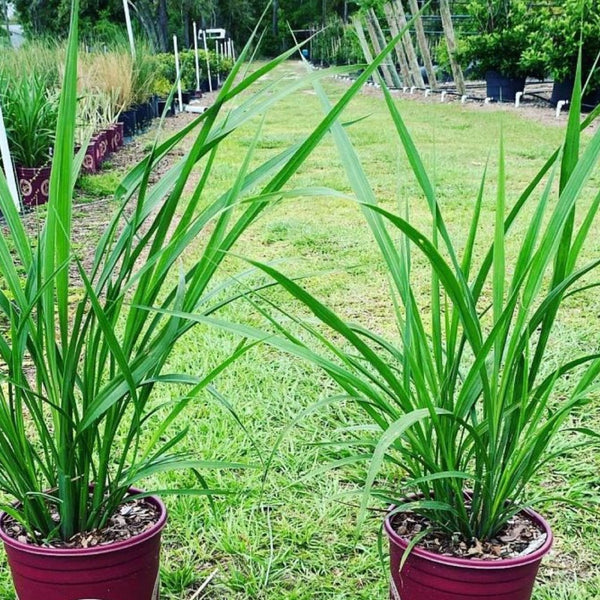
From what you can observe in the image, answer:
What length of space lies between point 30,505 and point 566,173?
0.77m

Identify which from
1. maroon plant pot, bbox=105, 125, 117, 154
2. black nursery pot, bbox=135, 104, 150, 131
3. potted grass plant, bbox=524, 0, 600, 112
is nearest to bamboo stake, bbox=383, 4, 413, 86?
potted grass plant, bbox=524, 0, 600, 112

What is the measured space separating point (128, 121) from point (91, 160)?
242cm

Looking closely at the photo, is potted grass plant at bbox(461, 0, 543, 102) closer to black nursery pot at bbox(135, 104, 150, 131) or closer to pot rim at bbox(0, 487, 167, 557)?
black nursery pot at bbox(135, 104, 150, 131)

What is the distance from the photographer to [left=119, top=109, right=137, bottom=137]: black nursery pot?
287 inches

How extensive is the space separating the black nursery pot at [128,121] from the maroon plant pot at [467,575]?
679cm

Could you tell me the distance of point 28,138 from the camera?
411cm

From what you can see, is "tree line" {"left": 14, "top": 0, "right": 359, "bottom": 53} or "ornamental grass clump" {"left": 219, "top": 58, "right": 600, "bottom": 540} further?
"tree line" {"left": 14, "top": 0, "right": 359, "bottom": 53}

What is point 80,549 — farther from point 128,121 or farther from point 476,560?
point 128,121

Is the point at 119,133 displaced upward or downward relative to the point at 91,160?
upward

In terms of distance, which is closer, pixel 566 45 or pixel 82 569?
pixel 82 569

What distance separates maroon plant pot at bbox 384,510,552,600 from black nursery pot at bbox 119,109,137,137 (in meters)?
6.79

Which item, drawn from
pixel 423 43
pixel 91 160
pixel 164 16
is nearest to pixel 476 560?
pixel 91 160

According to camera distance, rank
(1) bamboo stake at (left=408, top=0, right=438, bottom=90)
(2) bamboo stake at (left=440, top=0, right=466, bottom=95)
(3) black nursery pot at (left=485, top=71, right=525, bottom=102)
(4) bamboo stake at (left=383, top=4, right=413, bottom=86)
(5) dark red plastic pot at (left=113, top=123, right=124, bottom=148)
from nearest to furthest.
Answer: (5) dark red plastic pot at (left=113, top=123, right=124, bottom=148) < (3) black nursery pot at (left=485, top=71, right=525, bottom=102) < (2) bamboo stake at (left=440, top=0, right=466, bottom=95) < (1) bamboo stake at (left=408, top=0, right=438, bottom=90) < (4) bamboo stake at (left=383, top=4, right=413, bottom=86)

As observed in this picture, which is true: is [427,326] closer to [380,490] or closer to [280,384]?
[280,384]
